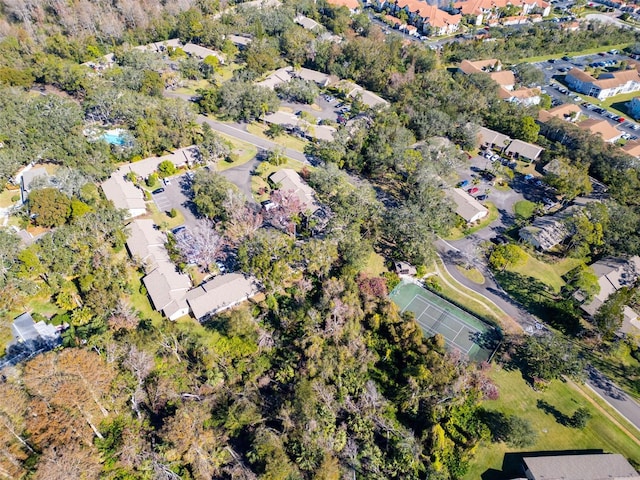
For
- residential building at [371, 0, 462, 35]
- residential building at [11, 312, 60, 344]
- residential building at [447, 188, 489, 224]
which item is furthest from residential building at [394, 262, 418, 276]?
residential building at [371, 0, 462, 35]

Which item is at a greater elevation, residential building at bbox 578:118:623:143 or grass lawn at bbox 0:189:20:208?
grass lawn at bbox 0:189:20:208

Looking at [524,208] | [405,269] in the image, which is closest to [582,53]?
[524,208]

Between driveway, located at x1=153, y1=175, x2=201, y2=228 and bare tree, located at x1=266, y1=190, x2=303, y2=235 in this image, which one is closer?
bare tree, located at x1=266, y1=190, x2=303, y2=235

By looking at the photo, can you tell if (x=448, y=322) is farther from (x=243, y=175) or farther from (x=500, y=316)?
(x=243, y=175)

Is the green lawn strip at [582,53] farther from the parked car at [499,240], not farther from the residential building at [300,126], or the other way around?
the parked car at [499,240]

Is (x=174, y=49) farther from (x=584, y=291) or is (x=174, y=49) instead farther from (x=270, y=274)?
(x=584, y=291)

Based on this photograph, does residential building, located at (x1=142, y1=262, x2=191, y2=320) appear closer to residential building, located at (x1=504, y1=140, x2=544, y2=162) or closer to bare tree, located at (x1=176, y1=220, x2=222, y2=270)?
bare tree, located at (x1=176, y1=220, x2=222, y2=270)

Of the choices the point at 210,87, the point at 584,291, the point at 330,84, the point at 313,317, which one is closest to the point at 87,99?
the point at 210,87
